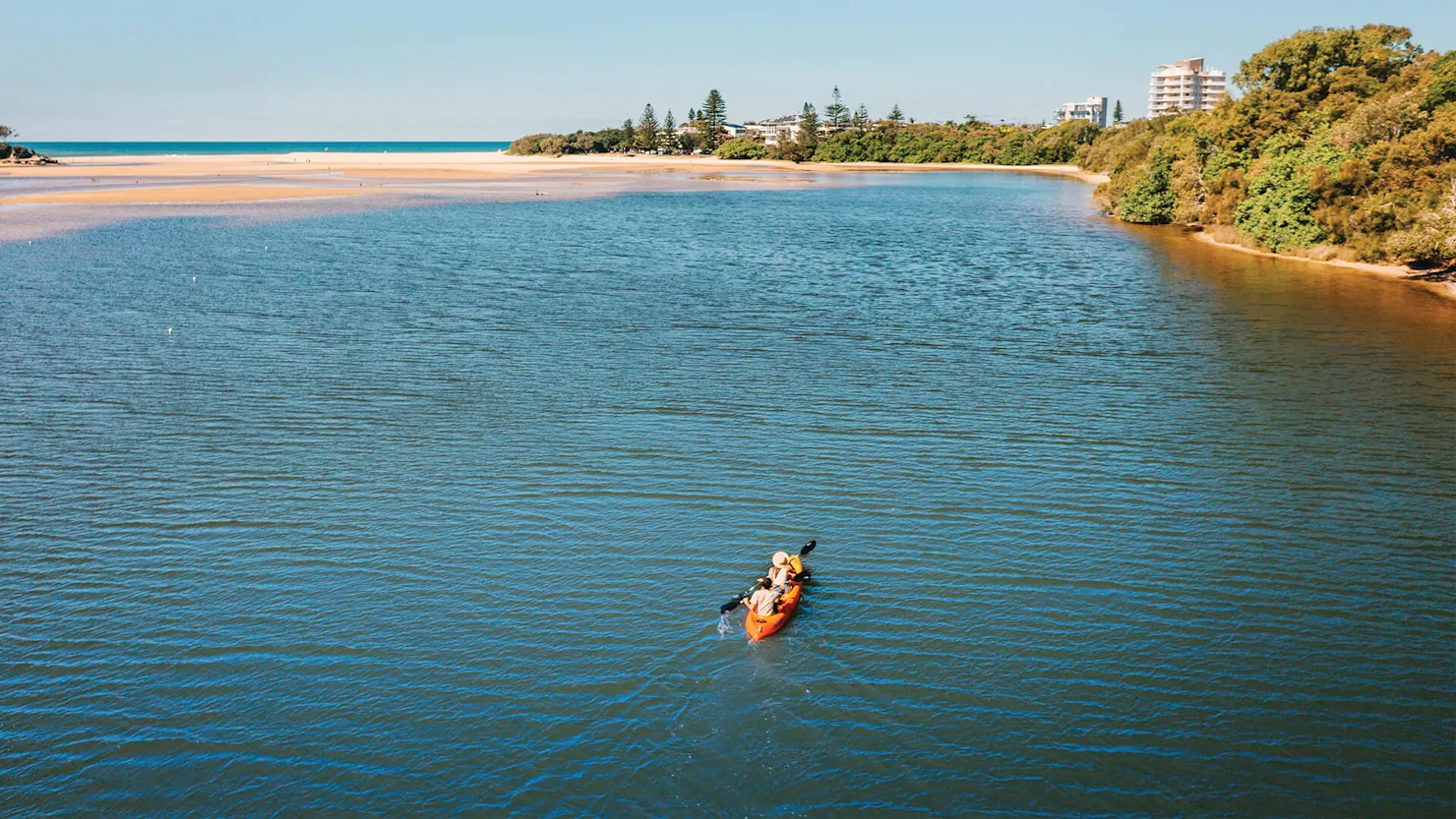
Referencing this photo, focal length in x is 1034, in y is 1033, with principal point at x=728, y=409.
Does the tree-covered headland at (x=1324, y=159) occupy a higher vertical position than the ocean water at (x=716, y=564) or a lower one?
higher

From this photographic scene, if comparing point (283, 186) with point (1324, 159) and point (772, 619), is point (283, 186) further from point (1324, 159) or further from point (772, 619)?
point (772, 619)

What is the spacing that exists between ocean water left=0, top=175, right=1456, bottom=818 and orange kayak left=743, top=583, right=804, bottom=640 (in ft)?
1.23

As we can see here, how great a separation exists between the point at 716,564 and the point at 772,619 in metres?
3.34

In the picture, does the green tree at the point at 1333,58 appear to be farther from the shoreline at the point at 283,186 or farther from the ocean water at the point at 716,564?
the shoreline at the point at 283,186

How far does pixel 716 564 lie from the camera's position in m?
24.1

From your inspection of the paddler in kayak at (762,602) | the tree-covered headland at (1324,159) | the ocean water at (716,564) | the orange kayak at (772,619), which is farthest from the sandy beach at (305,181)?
the orange kayak at (772,619)

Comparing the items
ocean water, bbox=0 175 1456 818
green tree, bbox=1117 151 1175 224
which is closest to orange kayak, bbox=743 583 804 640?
ocean water, bbox=0 175 1456 818

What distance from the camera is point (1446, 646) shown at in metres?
20.7

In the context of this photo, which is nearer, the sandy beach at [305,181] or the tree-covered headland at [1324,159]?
the tree-covered headland at [1324,159]

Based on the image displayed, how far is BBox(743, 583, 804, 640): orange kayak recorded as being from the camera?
2092cm

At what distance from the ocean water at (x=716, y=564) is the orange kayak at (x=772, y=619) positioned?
376 mm

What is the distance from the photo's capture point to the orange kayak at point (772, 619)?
20922 millimetres

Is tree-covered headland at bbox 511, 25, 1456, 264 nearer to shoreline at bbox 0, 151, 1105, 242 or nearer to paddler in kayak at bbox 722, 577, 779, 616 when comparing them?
paddler in kayak at bbox 722, 577, 779, 616

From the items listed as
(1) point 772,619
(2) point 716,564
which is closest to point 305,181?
(2) point 716,564
